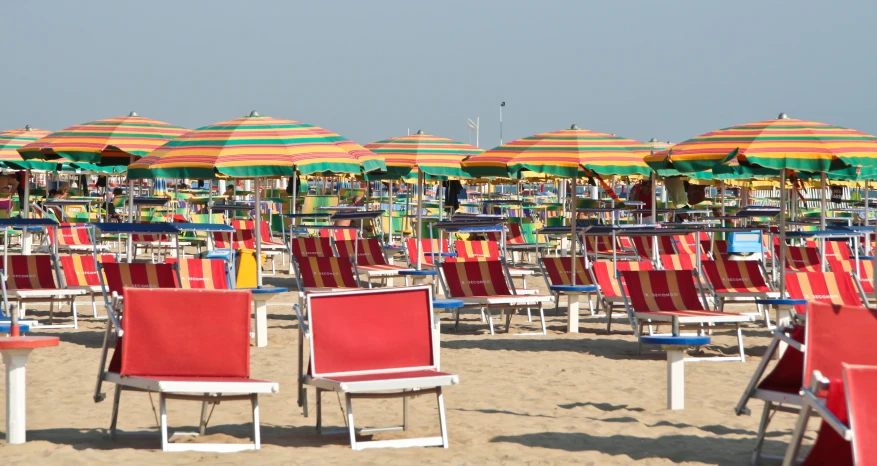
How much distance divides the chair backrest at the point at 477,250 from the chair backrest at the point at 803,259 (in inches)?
125

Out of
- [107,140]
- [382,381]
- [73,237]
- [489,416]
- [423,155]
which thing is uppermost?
[107,140]

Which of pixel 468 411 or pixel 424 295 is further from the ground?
pixel 424 295

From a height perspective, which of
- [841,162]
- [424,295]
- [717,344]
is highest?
[841,162]

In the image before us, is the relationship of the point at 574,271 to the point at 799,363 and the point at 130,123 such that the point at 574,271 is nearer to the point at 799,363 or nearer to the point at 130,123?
the point at 130,123

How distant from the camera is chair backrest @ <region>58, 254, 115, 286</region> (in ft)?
34.0

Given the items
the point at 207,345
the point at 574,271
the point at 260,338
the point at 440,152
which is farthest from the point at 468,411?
the point at 440,152

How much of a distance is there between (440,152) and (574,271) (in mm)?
2597

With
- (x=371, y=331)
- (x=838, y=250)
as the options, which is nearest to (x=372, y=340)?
(x=371, y=331)

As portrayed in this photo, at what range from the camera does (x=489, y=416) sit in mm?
6453

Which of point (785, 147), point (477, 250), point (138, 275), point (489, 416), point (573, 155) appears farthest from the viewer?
point (477, 250)

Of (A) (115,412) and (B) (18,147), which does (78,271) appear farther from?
(B) (18,147)

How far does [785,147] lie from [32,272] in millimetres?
6099

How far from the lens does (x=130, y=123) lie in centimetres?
1203

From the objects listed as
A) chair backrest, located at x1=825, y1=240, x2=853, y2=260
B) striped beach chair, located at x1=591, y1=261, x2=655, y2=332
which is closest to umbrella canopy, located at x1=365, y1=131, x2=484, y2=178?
striped beach chair, located at x1=591, y1=261, x2=655, y2=332
